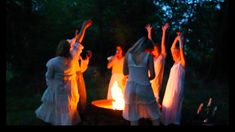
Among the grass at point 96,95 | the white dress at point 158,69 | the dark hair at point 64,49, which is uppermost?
the dark hair at point 64,49

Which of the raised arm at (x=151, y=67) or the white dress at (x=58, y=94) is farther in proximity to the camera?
the white dress at (x=58, y=94)

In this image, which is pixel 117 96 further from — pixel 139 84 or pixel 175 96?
pixel 139 84

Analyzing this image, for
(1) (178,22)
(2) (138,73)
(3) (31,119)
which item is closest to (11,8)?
(3) (31,119)

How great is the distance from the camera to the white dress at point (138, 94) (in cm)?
689

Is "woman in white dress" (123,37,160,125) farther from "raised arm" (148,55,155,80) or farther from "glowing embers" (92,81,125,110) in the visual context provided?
"glowing embers" (92,81,125,110)

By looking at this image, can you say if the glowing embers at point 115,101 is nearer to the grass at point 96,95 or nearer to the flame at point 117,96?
the flame at point 117,96

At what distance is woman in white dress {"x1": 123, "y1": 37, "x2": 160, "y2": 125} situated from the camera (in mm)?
6875

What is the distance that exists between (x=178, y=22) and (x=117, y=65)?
386 centimetres

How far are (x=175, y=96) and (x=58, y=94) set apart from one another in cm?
238

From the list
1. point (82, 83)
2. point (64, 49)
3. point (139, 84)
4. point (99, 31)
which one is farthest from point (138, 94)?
point (99, 31)

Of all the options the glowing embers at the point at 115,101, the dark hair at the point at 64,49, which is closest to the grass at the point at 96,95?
the glowing embers at the point at 115,101

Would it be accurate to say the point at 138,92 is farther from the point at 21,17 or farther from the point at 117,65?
the point at 21,17

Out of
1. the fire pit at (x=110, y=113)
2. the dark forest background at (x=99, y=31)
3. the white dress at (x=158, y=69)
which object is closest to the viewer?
the fire pit at (x=110, y=113)

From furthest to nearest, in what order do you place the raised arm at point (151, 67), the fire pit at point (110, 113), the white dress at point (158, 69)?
1. the white dress at point (158, 69)
2. the fire pit at point (110, 113)
3. the raised arm at point (151, 67)
